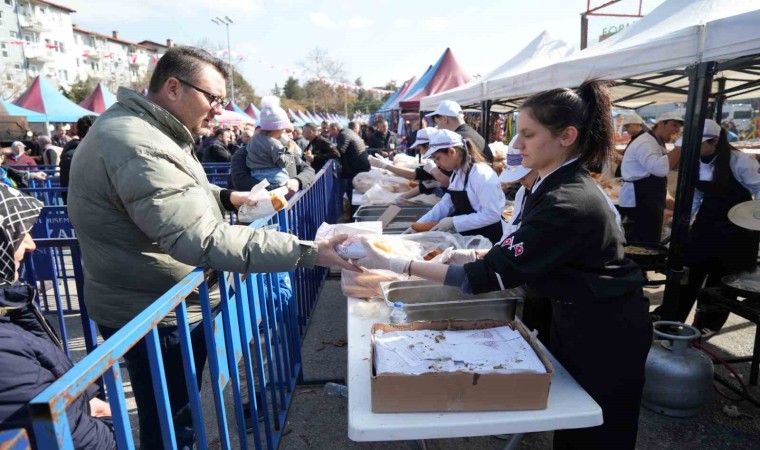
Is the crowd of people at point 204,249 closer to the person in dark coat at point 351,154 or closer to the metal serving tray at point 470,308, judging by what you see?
the metal serving tray at point 470,308

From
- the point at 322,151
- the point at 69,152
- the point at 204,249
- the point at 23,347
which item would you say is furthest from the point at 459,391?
the point at 322,151

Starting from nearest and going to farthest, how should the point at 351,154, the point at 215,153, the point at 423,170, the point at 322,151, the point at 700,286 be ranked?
1. the point at 700,286
2. the point at 423,170
3. the point at 322,151
4. the point at 351,154
5. the point at 215,153

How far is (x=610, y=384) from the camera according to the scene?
1.69m

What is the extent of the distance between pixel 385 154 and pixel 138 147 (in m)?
11.2

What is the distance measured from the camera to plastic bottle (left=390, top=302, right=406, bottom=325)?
81.4 inches

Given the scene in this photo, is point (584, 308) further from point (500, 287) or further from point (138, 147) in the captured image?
point (138, 147)

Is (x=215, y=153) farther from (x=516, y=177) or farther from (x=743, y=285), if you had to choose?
(x=743, y=285)

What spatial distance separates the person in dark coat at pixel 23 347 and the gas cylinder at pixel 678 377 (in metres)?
3.09

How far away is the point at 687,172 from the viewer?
338cm

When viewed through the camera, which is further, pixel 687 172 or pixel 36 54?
pixel 36 54

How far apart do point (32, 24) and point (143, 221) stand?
75.6m

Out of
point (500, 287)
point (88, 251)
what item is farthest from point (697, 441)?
point (88, 251)

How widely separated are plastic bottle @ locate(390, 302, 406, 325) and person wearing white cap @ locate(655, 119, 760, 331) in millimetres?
2822

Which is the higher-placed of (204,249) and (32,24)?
(32,24)
